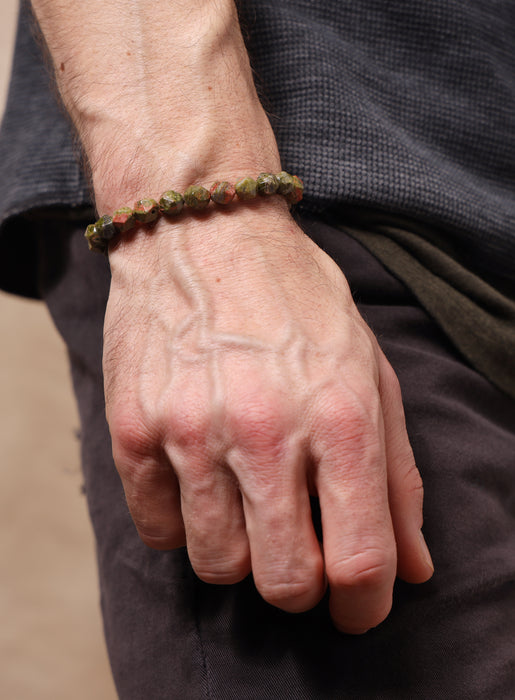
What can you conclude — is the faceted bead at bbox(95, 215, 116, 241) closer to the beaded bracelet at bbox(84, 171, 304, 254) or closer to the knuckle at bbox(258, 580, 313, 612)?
the beaded bracelet at bbox(84, 171, 304, 254)

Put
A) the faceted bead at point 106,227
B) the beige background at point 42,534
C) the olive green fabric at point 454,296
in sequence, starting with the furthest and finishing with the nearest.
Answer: the beige background at point 42,534
the olive green fabric at point 454,296
the faceted bead at point 106,227

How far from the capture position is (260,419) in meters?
0.47

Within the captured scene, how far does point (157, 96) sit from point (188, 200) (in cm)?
12

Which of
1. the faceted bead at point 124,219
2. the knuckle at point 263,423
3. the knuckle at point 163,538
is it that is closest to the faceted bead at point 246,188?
the faceted bead at point 124,219

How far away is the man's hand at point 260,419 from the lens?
1.54 ft

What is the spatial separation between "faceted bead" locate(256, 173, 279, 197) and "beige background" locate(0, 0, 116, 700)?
1133mm

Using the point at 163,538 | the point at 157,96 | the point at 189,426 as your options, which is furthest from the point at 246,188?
the point at 163,538

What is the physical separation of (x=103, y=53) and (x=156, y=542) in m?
0.49

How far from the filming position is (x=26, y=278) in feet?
2.95

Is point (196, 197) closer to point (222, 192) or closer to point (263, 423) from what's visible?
point (222, 192)

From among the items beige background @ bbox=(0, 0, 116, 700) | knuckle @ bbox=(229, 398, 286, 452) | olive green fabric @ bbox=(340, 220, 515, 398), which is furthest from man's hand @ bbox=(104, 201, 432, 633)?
beige background @ bbox=(0, 0, 116, 700)

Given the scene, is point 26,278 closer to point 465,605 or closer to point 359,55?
point 359,55

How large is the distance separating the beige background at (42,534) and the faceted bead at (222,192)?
1.12m

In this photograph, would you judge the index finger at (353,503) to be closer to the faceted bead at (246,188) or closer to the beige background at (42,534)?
the faceted bead at (246,188)
